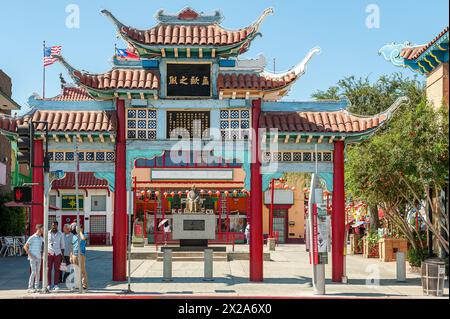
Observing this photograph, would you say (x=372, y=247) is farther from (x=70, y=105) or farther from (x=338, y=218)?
(x=70, y=105)

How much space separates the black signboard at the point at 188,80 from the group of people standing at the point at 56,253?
563 centimetres

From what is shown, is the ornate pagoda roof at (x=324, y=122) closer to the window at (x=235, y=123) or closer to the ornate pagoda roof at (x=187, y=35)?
the window at (x=235, y=123)

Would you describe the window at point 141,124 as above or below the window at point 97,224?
above

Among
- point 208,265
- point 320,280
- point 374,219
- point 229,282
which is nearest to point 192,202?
point 374,219

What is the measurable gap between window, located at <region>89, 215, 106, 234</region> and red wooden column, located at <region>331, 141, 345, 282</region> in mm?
32682

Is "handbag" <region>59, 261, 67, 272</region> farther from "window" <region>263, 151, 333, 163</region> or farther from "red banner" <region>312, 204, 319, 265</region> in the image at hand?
"red banner" <region>312, 204, 319, 265</region>

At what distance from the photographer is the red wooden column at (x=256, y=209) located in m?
22.6

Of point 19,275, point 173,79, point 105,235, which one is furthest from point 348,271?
point 105,235

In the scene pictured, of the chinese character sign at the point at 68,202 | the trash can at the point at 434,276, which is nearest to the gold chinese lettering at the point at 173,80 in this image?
the trash can at the point at 434,276

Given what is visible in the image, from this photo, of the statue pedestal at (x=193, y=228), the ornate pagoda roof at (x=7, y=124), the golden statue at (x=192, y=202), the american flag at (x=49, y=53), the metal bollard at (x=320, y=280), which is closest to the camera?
the metal bollard at (x=320, y=280)

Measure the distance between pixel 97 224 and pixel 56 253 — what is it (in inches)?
1277

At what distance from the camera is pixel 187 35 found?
2256cm

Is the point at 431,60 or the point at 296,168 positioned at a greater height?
the point at 431,60
